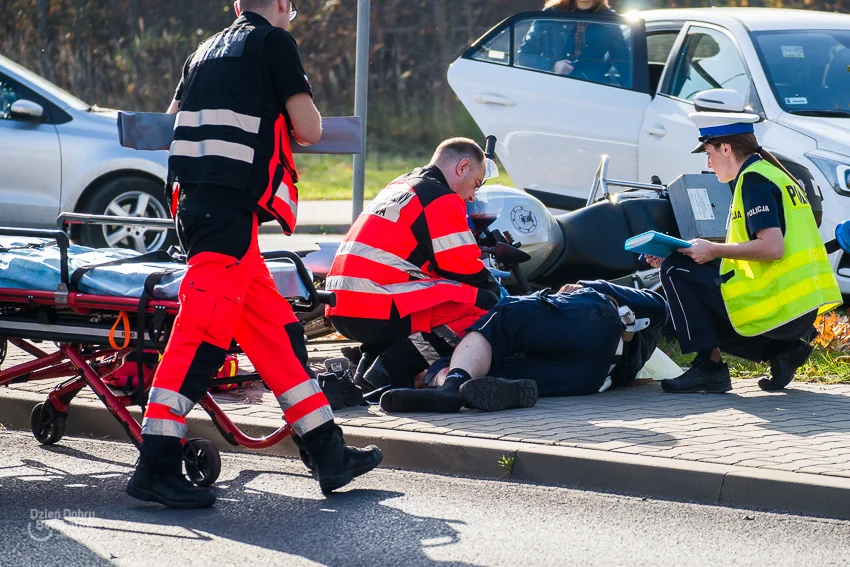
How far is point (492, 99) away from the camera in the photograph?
985 centimetres

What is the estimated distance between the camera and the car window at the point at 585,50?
9.46m

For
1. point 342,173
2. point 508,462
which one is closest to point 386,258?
point 508,462

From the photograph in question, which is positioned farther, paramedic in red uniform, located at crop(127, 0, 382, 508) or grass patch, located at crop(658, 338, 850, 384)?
grass patch, located at crop(658, 338, 850, 384)

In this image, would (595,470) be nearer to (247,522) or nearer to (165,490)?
(247,522)

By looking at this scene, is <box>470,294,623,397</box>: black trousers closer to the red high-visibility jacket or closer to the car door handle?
the red high-visibility jacket

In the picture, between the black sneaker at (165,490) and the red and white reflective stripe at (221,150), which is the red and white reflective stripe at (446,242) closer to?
the red and white reflective stripe at (221,150)

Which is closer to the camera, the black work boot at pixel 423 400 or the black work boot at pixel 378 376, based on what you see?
the black work boot at pixel 423 400

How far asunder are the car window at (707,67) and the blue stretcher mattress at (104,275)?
4.54 metres

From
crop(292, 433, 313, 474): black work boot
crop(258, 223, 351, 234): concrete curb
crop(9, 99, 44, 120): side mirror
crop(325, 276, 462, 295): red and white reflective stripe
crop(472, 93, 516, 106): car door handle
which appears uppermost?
crop(472, 93, 516, 106): car door handle

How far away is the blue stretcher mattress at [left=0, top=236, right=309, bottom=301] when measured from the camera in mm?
5023

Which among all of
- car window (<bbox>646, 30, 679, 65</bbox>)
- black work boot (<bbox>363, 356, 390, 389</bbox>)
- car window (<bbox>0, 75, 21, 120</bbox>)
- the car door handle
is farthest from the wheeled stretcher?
car window (<bbox>0, 75, 21, 120</bbox>)

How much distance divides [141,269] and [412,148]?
18.9 meters

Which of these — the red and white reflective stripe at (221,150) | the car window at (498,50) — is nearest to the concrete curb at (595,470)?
the red and white reflective stripe at (221,150)

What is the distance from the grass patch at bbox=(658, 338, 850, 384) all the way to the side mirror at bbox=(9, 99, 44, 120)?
19.1 feet
